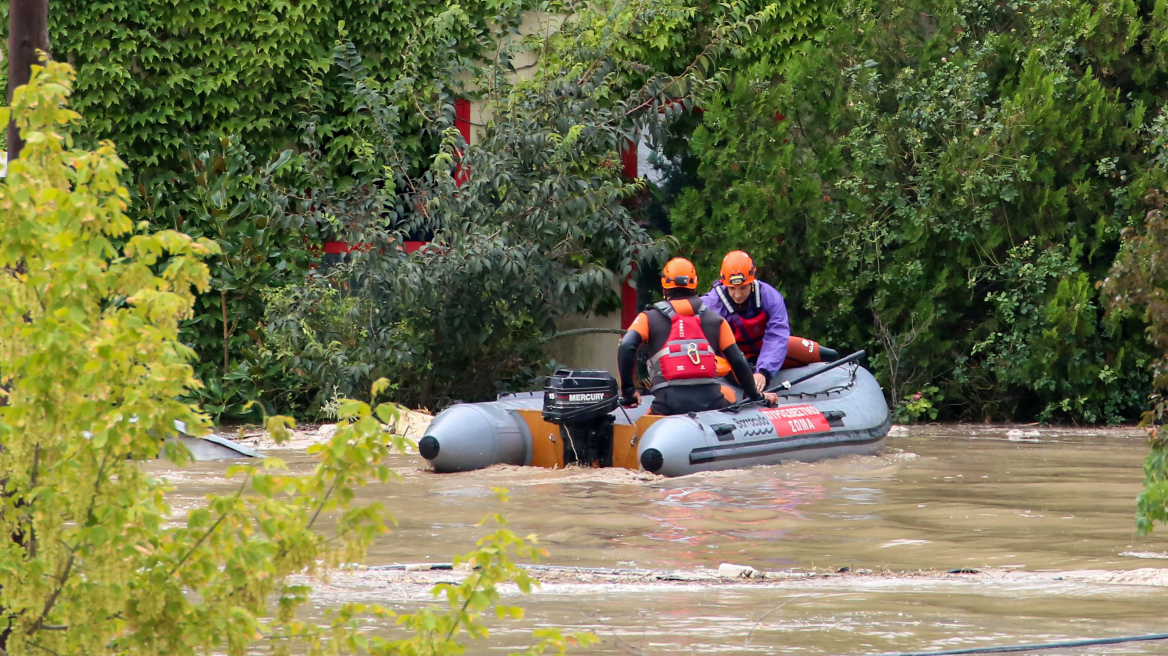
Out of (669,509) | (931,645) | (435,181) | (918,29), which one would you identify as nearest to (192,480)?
(669,509)

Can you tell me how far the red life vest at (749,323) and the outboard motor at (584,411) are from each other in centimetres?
197

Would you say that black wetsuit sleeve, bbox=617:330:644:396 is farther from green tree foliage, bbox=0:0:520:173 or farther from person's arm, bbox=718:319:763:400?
green tree foliage, bbox=0:0:520:173

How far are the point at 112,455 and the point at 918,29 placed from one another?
12.3m

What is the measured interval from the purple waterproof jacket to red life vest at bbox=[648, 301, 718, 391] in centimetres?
120

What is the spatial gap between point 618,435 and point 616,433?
25mm

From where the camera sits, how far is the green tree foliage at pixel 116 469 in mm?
3031

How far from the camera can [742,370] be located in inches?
393

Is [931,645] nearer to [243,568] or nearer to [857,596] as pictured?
[857,596]

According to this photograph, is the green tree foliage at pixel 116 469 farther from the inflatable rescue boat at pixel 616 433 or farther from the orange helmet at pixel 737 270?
the orange helmet at pixel 737 270

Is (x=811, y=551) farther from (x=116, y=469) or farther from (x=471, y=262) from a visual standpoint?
(x=471, y=262)

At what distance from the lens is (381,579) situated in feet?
18.8

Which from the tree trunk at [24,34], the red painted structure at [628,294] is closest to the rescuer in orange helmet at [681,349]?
the red painted structure at [628,294]

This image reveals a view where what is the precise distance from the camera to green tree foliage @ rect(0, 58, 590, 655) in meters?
3.03

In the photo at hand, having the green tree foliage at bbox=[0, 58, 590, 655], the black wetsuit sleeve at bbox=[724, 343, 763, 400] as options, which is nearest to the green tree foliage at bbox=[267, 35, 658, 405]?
the black wetsuit sleeve at bbox=[724, 343, 763, 400]
